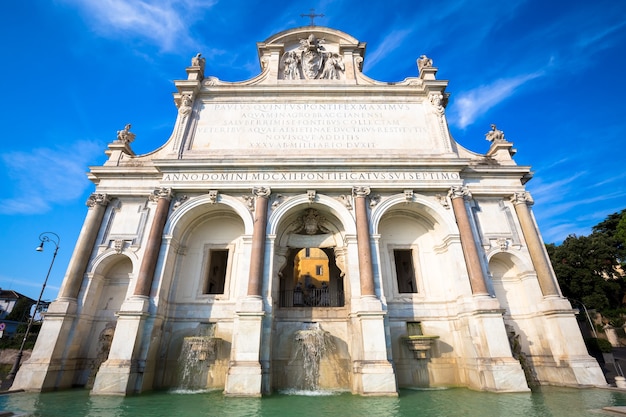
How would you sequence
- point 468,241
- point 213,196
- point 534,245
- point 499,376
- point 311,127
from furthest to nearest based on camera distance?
point 311,127, point 213,196, point 534,245, point 468,241, point 499,376

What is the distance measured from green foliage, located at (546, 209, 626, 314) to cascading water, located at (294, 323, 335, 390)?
33018 mm

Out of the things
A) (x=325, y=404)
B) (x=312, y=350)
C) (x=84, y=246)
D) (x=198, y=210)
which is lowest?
(x=325, y=404)

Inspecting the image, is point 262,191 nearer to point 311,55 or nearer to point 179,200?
point 179,200

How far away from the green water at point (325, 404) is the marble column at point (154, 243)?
13.0 feet

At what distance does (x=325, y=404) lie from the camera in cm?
875

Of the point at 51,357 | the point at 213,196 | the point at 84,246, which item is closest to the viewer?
the point at 51,357

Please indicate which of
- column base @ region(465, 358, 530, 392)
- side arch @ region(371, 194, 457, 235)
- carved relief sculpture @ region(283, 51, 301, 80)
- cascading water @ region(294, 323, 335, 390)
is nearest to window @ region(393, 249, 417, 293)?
side arch @ region(371, 194, 457, 235)

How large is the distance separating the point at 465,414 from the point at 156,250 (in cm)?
1244

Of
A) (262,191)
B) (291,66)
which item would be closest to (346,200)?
(262,191)

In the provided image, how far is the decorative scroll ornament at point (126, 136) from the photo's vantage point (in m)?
16.8

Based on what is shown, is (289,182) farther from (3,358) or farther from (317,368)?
(3,358)

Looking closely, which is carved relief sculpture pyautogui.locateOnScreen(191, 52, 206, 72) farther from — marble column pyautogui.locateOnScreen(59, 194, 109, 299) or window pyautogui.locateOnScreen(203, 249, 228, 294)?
window pyautogui.locateOnScreen(203, 249, 228, 294)

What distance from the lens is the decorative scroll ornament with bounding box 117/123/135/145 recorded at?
55.2 ft

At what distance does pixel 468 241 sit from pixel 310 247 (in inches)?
284
